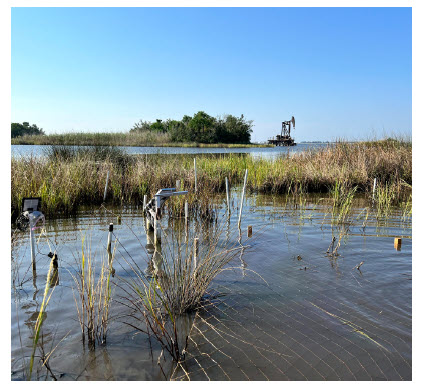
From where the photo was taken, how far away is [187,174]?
35.9 feet

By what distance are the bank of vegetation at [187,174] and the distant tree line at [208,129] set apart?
3334cm

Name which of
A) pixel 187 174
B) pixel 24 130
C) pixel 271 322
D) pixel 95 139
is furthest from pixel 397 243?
pixel 24 130

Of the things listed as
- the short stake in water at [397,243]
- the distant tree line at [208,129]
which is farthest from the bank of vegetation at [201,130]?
the short stake in water at [397,243]

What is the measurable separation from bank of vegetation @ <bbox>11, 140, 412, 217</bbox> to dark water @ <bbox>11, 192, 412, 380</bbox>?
2.75 metres

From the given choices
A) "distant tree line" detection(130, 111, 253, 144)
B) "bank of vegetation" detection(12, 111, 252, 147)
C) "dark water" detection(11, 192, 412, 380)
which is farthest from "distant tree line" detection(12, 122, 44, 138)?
"dark water" detection(11, 192, 412, 380)

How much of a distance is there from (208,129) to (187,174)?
41.3m

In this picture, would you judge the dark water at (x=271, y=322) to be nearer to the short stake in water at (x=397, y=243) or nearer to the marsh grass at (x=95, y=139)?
the short stake in water at (x=397, y=243)

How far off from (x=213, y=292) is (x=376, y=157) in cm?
1168

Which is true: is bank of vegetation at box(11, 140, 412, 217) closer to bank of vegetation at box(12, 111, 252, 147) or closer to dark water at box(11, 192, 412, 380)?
dark water at box(11, 192, 412, 380)

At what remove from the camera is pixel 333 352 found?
122 inches

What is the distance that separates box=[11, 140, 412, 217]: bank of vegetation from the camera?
29.1 ft

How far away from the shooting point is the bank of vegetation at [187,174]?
8.88m
